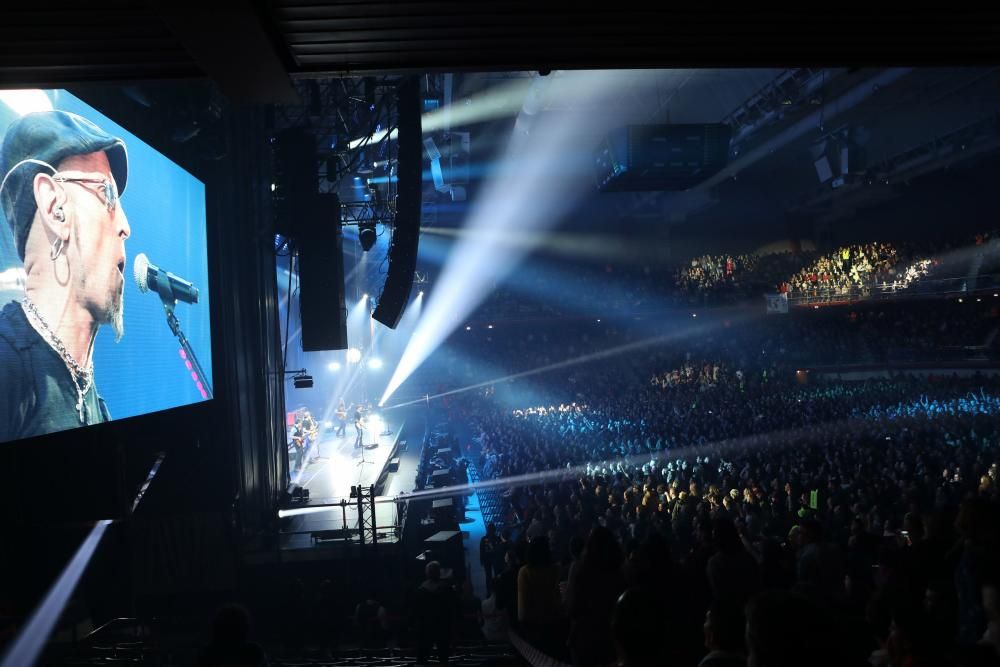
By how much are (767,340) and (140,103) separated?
20.7 metres

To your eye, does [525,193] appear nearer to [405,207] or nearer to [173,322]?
[405,207]

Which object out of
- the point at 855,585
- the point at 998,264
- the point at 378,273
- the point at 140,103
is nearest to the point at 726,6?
the point at 855,585

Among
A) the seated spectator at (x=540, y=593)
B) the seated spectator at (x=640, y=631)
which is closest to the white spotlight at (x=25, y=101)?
the seated spectator at (x=540, y=593)

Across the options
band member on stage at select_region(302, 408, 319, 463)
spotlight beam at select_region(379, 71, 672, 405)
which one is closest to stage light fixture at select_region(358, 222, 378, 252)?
spotlight beam at select_region(379, 71, 672, 405)

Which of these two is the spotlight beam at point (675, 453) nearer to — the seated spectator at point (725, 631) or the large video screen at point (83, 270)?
the large video screen at point (83, 270)

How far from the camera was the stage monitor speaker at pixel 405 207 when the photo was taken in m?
7.75

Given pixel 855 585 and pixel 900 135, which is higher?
pixel 900 135

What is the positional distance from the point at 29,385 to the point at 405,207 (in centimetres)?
495

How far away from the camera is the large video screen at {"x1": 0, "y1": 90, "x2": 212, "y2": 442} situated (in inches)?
185

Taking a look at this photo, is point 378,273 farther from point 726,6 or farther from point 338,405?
point 726,6

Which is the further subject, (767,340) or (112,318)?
(767,340)

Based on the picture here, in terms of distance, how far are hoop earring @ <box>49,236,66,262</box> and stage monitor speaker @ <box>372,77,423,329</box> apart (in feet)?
12.5

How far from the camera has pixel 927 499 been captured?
25.9 ft

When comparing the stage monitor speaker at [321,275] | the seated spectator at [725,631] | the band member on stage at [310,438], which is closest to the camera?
the seated spectator at [725,631]
